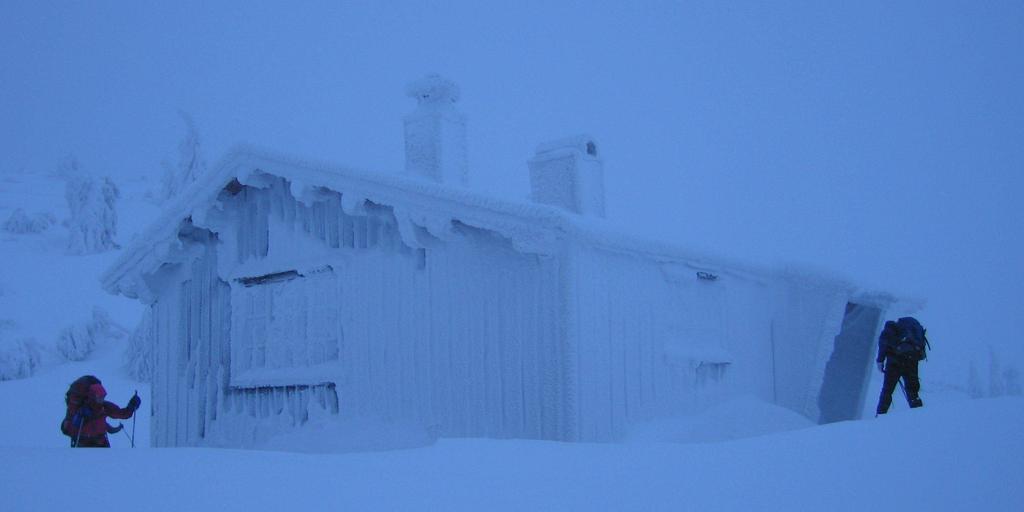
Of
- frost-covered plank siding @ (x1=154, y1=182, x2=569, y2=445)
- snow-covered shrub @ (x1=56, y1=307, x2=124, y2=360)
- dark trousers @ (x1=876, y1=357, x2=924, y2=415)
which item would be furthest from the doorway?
snow-covered shrub @ (x1=56, y1=307, x2=124, y2=360)

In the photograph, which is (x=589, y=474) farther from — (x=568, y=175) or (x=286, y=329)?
(x=568, y=175)

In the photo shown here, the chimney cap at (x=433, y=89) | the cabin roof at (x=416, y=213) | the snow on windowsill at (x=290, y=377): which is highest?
the chimney cap at (x=433, y=89)

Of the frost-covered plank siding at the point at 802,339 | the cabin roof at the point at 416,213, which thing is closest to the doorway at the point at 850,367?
the frost-covered plank siding at the point at 802,339

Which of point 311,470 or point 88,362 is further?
point 88,362

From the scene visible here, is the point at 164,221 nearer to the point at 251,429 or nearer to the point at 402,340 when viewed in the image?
the point at 251,429

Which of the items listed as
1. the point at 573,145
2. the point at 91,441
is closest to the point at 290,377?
the point at 91,441

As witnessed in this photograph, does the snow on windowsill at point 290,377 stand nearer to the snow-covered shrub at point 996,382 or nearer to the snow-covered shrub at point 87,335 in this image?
the snow-covered shrub at point 87,335

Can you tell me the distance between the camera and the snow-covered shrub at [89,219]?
46.3 metres

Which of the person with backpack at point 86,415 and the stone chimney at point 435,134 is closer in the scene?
the person with backpack at point 86,415

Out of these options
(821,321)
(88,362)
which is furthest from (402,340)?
(88,362)

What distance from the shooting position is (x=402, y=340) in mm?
9312

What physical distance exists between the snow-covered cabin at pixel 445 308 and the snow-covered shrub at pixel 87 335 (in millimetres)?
22265

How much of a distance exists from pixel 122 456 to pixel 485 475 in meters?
2.71

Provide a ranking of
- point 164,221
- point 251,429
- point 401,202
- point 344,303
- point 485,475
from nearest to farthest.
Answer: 1. point 485,475
2. point 401,202
3. point 344,303
4. point 251,429
5. point 164,221
